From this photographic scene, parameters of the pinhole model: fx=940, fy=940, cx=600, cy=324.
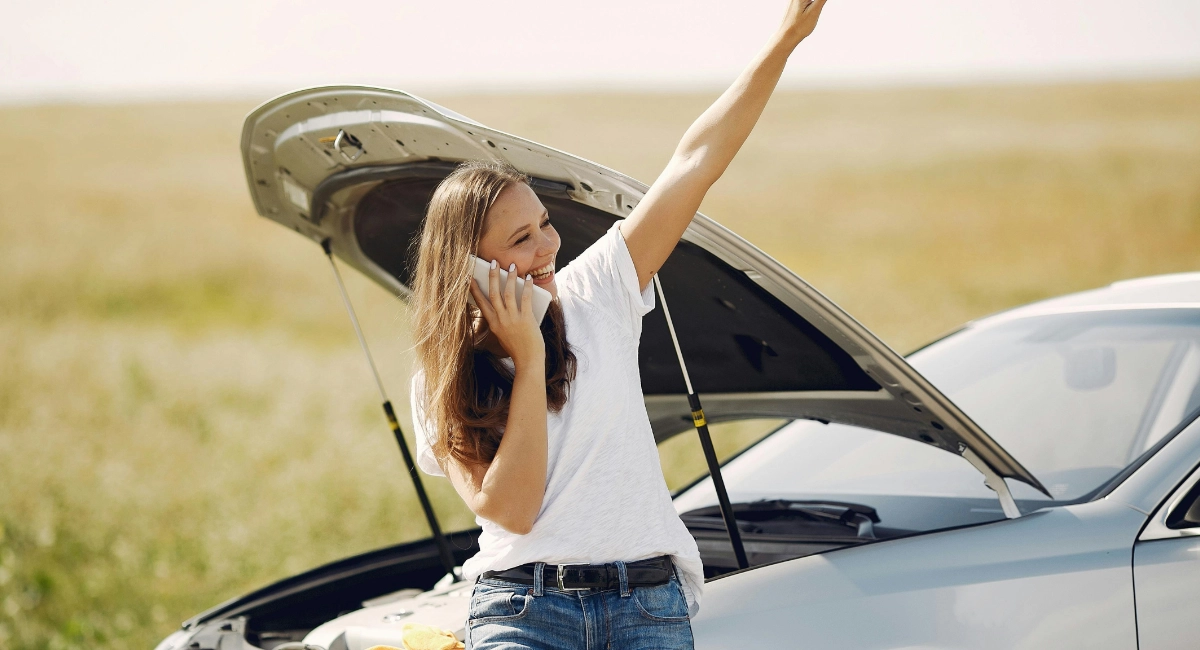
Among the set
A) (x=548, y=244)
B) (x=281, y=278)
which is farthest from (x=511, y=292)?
(x=281, y=278)

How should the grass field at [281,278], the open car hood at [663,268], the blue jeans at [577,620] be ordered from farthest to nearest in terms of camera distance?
the grass field at [281,278]
the open car hood at [663,268]
the blue jeans at [577,620]

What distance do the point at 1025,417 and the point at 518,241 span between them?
243 cm

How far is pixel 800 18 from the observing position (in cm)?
189

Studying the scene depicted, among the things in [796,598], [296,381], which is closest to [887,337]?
[296,381]

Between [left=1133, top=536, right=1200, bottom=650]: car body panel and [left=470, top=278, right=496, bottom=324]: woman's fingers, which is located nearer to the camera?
[left=470, top=278, right=496, bottom=324]: woman's fingers

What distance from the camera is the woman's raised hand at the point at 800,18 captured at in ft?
6.17

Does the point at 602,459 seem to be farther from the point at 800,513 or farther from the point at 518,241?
the point at 800,513

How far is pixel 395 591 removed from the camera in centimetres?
306

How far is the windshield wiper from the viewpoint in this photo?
2609mm

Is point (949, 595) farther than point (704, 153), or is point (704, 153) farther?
point (949, 595)

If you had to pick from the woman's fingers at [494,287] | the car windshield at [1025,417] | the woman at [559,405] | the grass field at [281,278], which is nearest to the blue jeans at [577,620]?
the woman at [559,405]

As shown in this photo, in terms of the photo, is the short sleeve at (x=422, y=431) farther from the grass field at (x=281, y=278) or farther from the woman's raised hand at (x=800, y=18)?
the woman's raised hand at (x=800, y=18)

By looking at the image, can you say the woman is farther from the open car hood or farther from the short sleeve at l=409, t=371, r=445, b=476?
the open car hood

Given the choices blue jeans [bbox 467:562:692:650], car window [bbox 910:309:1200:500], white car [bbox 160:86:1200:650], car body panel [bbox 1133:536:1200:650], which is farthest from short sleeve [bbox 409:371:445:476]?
car window [bbox 910:309:1200:500]
